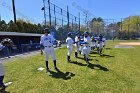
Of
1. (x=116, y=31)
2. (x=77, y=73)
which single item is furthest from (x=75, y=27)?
(x=77, y=73)

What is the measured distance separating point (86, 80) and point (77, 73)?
1345 mm

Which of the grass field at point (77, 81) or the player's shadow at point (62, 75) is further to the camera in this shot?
the player's shadow at point (62, 75)

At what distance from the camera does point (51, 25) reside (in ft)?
118

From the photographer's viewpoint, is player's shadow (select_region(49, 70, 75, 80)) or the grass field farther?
player's shadow (select_region(49, 70, 75, 80))

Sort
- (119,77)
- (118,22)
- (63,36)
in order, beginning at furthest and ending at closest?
(118,22) < (63,36) < (119,77)

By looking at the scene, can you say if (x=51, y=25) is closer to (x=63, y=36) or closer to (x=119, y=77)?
(x=63, y=36)

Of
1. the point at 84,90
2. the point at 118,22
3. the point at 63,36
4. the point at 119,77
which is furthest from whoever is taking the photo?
the point at 118,22

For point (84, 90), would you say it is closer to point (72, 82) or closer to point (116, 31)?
point (72, 82)

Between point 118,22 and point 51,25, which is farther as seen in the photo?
point 118,22

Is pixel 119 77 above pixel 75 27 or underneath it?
underneath

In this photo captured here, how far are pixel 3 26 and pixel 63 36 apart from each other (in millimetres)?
11827

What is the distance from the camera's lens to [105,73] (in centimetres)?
1014

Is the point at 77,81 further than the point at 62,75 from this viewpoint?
No

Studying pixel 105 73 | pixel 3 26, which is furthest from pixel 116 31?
pixel 105 73
